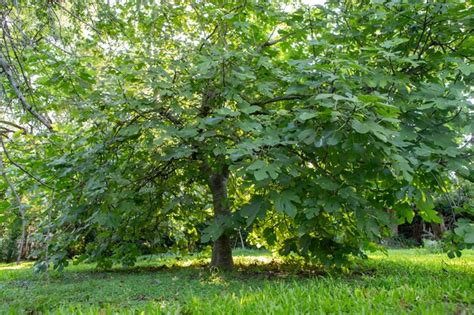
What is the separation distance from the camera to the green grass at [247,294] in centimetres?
262

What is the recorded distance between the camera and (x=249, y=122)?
355 centimetres

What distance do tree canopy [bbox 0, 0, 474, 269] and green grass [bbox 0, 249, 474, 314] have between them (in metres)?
0.42

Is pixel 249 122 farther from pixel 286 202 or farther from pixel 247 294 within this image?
pixel 247 294

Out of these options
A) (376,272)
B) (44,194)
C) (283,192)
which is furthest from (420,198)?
(44,194)

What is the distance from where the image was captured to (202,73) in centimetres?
386

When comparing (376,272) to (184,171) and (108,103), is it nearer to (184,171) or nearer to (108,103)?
(184,171)

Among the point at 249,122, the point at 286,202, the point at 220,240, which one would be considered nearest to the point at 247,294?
the point at 286,202

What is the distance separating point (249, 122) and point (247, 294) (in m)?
1.36

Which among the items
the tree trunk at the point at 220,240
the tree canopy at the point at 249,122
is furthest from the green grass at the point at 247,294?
the tree canopy at the point at 249,122

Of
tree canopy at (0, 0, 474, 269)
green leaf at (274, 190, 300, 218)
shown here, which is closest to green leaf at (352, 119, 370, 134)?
tree canopy at (0, 0, 474, 269)

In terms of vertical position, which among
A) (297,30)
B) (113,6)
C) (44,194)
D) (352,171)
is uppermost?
(113,6)

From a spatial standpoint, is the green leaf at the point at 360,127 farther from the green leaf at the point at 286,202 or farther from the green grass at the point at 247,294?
→ the green grass at the point at 247,294

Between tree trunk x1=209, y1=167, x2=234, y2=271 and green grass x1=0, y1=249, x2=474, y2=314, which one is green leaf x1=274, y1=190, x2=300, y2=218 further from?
tree trunk x1=209, y1=167, x2=234, y2=271

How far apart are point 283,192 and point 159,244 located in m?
3.04
